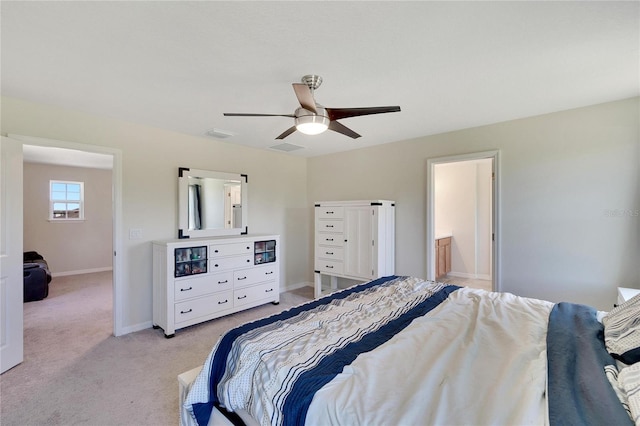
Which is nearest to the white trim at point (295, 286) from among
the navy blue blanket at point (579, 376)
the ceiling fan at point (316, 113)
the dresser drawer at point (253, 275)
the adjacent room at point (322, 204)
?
the adjacent room at point (322, 204)

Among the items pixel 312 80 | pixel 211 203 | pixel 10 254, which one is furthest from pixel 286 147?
pixel 10 254

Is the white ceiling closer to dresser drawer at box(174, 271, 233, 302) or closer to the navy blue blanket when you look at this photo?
the navy blue blanket

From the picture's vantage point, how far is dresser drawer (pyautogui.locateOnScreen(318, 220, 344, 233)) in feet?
13.9

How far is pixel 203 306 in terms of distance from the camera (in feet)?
11.2

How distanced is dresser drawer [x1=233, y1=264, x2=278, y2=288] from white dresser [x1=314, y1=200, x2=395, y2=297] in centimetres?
73

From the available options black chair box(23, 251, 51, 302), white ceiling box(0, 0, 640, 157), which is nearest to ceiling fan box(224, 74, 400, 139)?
white ceiling box(0, 0, 640, 157)

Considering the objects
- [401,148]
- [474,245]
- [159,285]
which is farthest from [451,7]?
[474,245]

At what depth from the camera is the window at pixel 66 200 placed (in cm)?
592

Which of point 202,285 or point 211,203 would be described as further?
point 211,203

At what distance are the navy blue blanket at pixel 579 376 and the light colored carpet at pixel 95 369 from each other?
6.87ft

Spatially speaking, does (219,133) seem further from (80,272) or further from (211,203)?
(80,272)

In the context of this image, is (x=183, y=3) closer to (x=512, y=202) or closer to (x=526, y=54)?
(x=526, y=54)

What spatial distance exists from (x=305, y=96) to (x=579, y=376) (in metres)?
1.90

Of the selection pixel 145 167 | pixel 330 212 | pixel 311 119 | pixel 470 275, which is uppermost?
pixel 311 119
